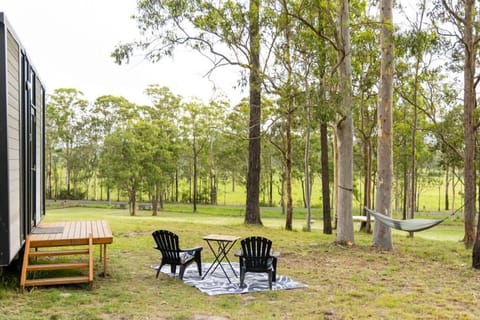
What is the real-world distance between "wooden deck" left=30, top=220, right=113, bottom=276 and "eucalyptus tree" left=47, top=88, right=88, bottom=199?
1106 inches

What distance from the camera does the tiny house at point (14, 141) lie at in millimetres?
4168

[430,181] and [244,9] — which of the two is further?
[430,181]

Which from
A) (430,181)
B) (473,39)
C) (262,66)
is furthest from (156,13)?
(430,181)

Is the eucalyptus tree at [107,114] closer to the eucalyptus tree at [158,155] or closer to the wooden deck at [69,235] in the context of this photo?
the eucalyptus tree at [158,155]

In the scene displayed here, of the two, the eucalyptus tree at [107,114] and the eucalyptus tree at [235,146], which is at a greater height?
the eucalyptus tree at [107,114]

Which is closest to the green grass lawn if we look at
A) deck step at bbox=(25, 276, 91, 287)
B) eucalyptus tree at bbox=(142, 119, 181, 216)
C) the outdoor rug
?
deck step at bbox=(25, 276, 91, 287)

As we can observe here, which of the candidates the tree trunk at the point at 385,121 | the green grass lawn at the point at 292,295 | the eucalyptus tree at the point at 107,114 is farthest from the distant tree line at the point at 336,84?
the eucalyptus tree at the point at 107,114

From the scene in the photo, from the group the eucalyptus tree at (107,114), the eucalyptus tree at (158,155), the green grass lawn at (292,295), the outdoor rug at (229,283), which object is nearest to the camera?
the green grass lawn at (292,295)

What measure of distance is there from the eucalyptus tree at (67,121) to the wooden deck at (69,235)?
2809 cm

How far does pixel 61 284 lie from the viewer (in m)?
5.27

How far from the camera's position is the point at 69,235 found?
5.78 m

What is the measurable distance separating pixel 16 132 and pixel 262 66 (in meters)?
8.76

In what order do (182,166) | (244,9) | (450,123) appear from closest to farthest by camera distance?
(244,9) → (450,123) → (182,166)

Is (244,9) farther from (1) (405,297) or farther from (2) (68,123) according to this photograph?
(2) (68,123)
